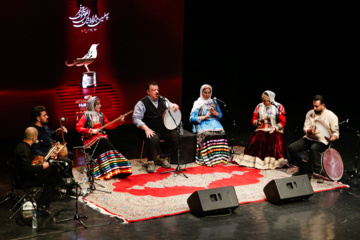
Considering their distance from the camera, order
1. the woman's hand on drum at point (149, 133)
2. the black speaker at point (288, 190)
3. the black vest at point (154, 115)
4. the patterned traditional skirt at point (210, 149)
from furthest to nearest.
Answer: the patterned traditional skirt at point (210, 149), the black vest at point (154, 115), the woman's hand on drum at point (149, 133), the black speaker at point (288, 190)

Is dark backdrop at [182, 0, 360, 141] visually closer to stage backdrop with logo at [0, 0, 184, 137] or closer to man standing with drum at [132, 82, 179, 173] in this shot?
stage backdrop with logo at [0, 0, 184, 137]

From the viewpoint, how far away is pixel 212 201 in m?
5.60

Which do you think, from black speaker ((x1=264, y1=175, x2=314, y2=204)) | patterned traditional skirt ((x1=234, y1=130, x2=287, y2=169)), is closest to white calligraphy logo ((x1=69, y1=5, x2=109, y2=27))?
patterned traditional skirt ((x1=234, y1=130, x2=287, y2=169))

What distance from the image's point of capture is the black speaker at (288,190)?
5.99m

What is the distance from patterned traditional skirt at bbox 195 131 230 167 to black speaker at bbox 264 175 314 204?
1.60 m

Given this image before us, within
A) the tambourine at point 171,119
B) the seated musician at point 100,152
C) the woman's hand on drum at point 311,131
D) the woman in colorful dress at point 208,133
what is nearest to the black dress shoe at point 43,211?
the seated musician at point 100,152

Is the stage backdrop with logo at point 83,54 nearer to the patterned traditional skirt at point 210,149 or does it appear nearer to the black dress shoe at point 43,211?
the patterned traditional skirt at point 210,149

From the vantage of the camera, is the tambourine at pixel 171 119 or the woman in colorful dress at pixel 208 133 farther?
the woman in colorful dress at pixel 208 133

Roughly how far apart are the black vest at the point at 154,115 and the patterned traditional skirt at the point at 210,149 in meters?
0.62

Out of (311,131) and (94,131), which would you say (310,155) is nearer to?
(311,131)

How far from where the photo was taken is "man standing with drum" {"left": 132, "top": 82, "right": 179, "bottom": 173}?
7.36 metres

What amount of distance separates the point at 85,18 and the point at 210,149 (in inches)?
133

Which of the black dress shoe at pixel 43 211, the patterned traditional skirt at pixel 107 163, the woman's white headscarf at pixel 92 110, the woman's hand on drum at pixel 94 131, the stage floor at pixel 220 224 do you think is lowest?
the stage floor at pixel 220 224

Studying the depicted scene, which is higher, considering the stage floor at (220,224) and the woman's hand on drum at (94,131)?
the woman's hand on drum at (94,131)
